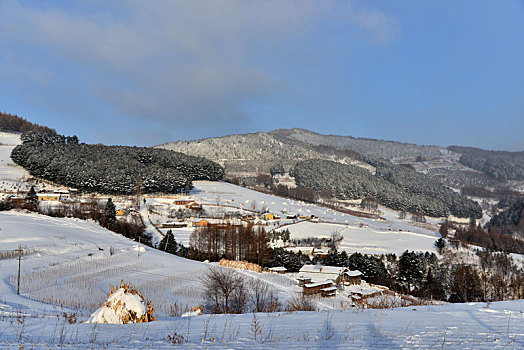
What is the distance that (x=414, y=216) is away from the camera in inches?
4909

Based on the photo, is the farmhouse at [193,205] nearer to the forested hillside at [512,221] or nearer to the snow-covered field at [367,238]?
the snow-covered field at [367,238]

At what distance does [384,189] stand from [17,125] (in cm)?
16027

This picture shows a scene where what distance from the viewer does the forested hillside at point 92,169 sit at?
76.6 meters

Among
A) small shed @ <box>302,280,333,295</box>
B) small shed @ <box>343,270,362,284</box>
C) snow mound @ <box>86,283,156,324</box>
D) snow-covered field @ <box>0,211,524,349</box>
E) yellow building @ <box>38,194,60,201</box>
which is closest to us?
snow-covered field @ <box>0,211,524,349</box>

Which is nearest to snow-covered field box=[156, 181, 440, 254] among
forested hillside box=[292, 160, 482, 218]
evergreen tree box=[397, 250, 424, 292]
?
evergreen tree box=[397, 250, 424, 292]

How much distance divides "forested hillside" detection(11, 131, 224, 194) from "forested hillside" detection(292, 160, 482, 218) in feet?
228

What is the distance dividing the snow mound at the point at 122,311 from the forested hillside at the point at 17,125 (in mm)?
153243

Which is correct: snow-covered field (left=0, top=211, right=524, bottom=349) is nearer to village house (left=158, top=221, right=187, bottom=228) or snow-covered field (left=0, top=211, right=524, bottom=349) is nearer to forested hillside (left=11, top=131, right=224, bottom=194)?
village house (left=158, top=221, right=187, bottom=228)

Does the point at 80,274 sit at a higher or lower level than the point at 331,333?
lower

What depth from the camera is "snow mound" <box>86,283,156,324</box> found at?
8.21 m

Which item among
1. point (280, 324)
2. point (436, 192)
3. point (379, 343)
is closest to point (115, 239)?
point (280, 324)

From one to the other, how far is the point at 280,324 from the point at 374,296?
2263 cm

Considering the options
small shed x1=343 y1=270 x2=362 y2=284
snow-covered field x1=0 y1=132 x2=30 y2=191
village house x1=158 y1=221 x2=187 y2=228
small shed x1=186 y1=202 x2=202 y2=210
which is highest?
snow-covered field x1=0 y1=132 x2=30 y2=191

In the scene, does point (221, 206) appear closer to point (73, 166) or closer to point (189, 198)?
point (189, 198)
